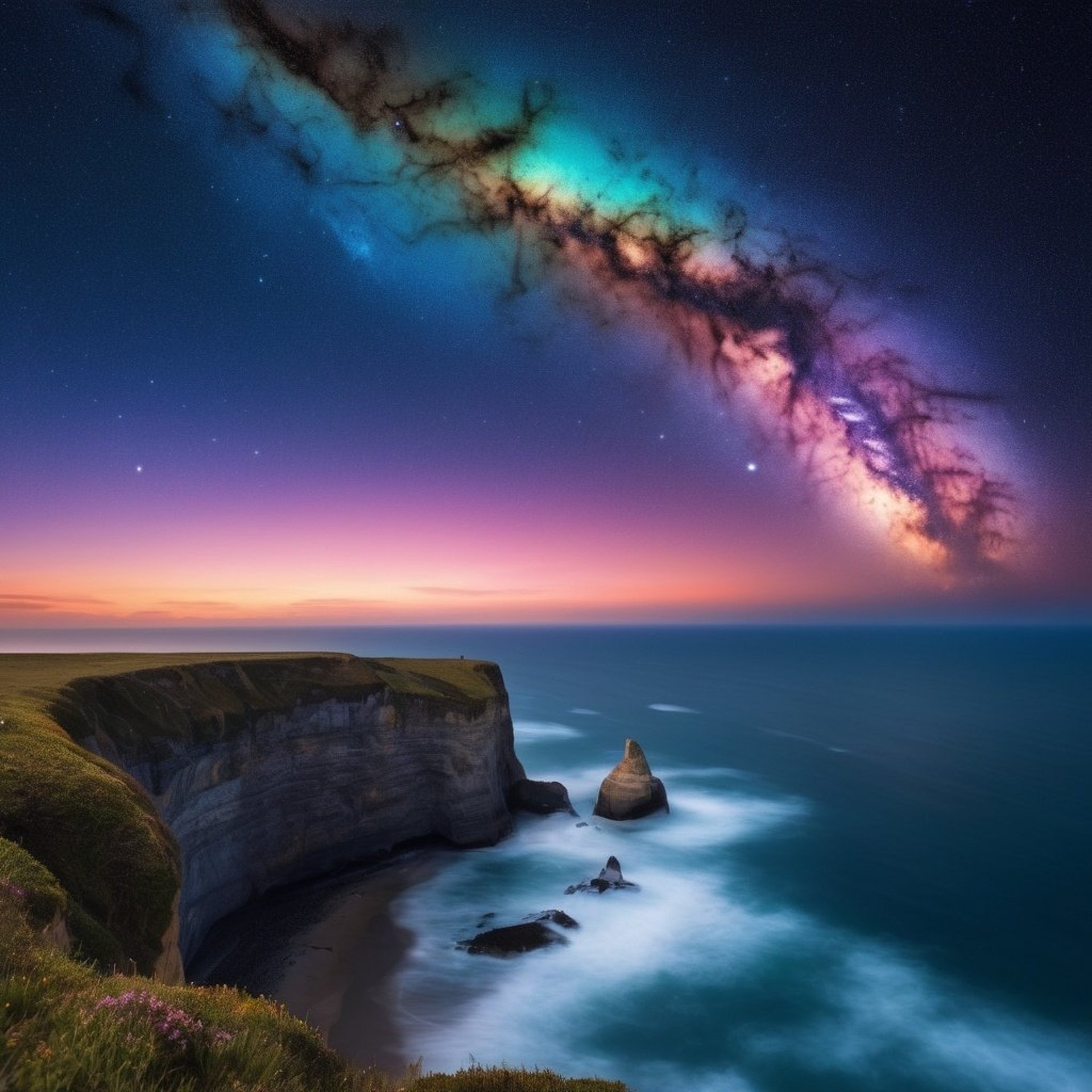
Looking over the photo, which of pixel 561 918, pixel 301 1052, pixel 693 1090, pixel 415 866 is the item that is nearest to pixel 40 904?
pixel 301 1052

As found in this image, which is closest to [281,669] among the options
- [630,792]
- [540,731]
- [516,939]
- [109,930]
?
[516,939]

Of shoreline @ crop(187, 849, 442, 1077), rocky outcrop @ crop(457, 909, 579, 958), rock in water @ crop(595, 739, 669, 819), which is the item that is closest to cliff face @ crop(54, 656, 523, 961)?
shoreline @ crop(187, 849, 442, 1077)

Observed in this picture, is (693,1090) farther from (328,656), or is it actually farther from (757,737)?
(757,737)

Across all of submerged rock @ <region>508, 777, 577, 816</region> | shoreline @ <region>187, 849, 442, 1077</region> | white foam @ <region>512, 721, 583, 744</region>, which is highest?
submerged rock @ <region>508, 777, 577, 816</region>

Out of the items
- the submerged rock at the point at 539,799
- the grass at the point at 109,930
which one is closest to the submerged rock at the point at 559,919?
the submerged rock at the point at 539,799

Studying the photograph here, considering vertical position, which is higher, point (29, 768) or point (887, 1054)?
point (29, 768)

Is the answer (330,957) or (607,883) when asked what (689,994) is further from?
(330,957)

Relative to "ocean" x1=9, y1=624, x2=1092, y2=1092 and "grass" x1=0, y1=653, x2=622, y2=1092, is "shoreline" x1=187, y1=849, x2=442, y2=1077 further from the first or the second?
"grass" x1=0, y1=653, x2=622, y2=1092
